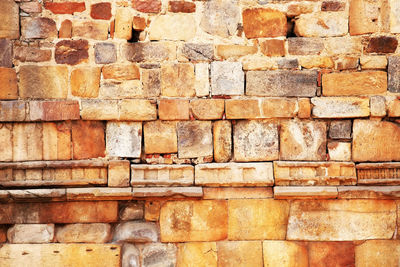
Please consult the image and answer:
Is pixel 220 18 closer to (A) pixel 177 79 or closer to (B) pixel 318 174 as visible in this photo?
(A) pixel 177 79

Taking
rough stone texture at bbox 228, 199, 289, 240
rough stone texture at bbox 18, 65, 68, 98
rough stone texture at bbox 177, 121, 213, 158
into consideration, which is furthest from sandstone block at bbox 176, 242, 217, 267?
rough stone texture at bbox 18, 65, 68, 98

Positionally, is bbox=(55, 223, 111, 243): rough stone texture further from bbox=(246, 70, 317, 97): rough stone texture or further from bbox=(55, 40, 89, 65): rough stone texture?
bbox=(246, 70, 317, 97): rough stone texture

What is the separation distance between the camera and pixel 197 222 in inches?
128

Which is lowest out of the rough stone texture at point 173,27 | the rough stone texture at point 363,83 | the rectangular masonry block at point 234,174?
the rectangular masonry block at point 234,174

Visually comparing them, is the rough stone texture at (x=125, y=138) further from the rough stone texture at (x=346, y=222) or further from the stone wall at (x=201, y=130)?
the rough stone texture at (x=346, y=222)

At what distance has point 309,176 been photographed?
3242 mm

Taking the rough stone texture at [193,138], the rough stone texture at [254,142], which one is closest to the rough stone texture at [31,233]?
the rough stone texture at [193,138]

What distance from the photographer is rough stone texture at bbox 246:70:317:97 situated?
3283mm

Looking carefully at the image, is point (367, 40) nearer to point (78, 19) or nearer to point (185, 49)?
point (185, 49)

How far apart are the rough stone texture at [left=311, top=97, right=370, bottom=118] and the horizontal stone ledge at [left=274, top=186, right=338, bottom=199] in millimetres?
642

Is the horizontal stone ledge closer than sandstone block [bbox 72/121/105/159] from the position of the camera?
Yes

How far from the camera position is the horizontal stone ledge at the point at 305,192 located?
317 cm

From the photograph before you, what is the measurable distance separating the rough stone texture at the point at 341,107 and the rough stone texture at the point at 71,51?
211 cm

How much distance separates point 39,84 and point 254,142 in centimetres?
200
